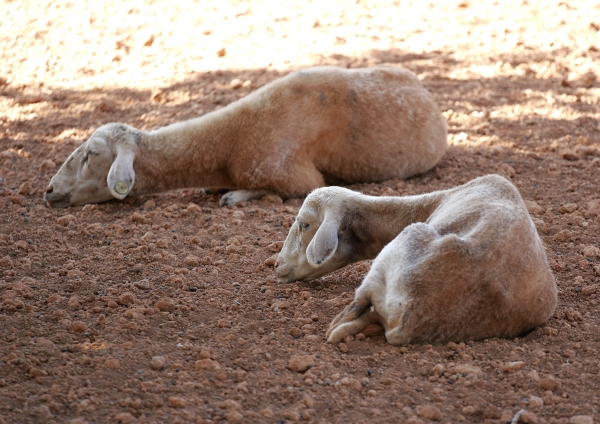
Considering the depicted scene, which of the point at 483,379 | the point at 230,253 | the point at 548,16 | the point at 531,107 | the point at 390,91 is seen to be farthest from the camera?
the point at 548,16

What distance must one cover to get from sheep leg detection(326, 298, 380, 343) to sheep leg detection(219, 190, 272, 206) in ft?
8.44

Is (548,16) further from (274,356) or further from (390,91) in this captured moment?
(274,356)

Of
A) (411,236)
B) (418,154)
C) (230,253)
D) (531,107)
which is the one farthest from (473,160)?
(411,236)

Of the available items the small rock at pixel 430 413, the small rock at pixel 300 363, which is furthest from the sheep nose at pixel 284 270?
the small rock at pixel 430 413

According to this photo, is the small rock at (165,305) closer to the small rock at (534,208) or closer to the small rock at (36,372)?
the small rock at (36,372)

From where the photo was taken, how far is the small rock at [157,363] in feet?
12.3

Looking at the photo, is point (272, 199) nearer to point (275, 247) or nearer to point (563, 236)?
point (275, 247)

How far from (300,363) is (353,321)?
0.44 m

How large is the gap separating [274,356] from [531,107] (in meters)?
5.33

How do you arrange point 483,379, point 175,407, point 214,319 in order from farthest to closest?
point 214,319 → point 483,379 → point 175,407

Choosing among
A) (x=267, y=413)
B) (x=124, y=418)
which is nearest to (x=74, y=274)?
(x=124, y=418)

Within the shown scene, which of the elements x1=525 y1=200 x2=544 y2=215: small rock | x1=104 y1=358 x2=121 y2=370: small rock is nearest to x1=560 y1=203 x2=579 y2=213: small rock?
x1=525 y1=200 x2=544 y2=215: small rock

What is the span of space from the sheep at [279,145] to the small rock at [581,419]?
12.0 feet

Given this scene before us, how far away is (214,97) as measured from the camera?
8664 mm
